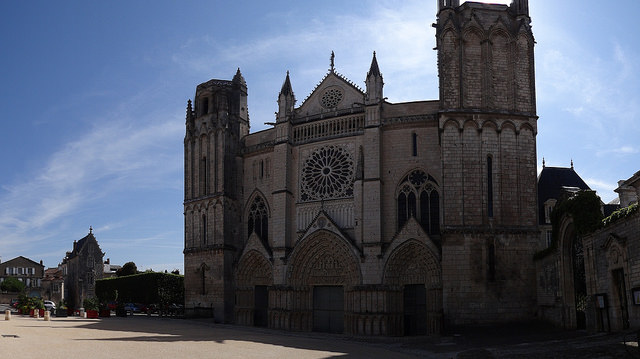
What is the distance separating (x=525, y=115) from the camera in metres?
30.1

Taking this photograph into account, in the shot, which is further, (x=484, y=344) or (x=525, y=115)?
(x=525, y=115)

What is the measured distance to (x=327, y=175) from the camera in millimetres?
35688

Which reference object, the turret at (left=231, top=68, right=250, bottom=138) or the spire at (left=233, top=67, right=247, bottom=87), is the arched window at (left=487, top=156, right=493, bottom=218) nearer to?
the turret at (left=231, top=68, right=250, bottom=138)

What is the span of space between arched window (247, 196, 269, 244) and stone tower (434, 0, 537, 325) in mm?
12694

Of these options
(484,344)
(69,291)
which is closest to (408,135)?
(484,344)

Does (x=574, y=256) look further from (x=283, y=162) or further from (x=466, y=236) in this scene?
(x=283, y=162)

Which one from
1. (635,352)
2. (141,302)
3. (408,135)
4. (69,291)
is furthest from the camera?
(69,291)

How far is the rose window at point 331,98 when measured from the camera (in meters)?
36.2

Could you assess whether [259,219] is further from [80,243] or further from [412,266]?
[80,243]

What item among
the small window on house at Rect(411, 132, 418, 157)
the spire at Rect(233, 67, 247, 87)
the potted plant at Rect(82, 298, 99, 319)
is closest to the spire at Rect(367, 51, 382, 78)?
the small window on house at Rect(411, 132, 418, 157)

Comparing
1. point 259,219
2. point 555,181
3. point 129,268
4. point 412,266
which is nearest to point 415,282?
point 412,266

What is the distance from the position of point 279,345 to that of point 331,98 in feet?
57.0

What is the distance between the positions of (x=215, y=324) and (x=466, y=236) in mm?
15947

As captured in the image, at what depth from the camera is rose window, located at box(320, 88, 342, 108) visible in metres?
36.2
